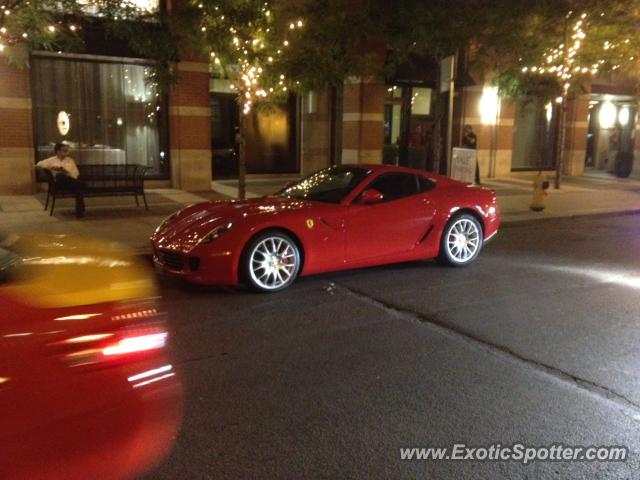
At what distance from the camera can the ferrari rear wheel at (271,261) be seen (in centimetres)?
697

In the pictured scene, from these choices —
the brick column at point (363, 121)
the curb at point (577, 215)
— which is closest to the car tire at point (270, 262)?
the curb at point (577, 215)

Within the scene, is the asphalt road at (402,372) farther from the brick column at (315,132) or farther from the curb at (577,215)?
the brick column at (315,132)

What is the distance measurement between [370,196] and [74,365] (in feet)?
17.1

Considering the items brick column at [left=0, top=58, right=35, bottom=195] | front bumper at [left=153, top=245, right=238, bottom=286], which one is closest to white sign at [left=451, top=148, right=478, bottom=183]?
front bumper at [left=153, top=245, right=238, bottom=286]

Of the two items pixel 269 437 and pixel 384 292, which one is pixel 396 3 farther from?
pixel 269 437

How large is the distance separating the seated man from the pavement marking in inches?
252

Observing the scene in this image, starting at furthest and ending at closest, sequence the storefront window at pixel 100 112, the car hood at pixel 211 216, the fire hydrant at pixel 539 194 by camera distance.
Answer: the storefront window at pixel 100 112 < the fire hydrant at pixel 539 194 < the car hood at pixel 211 216

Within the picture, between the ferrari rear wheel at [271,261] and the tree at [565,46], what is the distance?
10248mm

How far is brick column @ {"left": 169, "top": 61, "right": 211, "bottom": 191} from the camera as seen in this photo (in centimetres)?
1636

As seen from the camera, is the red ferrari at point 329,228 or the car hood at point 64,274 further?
the red ferrari at point 329,228

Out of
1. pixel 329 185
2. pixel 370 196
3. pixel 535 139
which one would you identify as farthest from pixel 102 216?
pixel 535 139

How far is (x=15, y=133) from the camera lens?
47.9ft

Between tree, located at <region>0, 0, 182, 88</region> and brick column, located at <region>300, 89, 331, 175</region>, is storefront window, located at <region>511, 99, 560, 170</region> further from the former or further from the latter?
tree, located at <region>0, 0, 182, 88</region>

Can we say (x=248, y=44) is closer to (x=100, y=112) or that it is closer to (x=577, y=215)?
(x=100, y=112)
